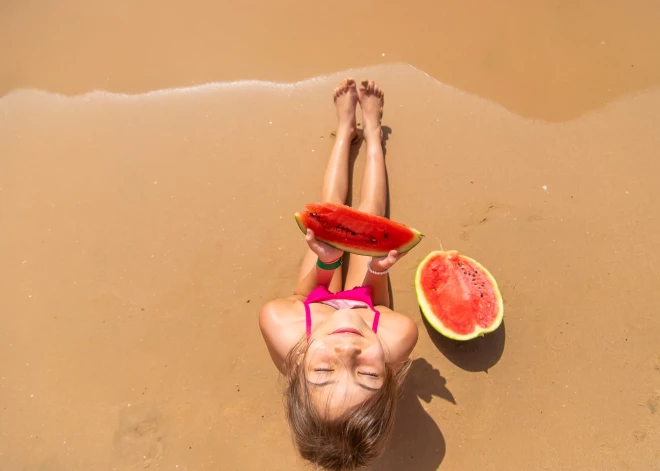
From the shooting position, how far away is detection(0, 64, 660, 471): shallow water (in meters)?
2.85

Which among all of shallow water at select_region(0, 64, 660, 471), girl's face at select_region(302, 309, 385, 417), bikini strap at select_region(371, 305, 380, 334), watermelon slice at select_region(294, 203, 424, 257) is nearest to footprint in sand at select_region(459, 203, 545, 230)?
shallow water at select_region(0, 64, 660, 471)

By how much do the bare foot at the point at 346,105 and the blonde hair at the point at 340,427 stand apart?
163 cm

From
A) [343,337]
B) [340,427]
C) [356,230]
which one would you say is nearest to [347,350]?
[343,337]

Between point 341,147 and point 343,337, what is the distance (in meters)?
1.55

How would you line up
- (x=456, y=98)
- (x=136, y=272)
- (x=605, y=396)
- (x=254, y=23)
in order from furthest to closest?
(x=254, y=23) → (x=456, y=98) → (x=136, y=272) → (x=605, y=396)

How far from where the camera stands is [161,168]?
3.31 metres

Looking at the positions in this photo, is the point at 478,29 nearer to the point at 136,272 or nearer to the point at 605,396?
the point at 605,396

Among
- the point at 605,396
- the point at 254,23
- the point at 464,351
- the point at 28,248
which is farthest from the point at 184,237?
the point at 605,396

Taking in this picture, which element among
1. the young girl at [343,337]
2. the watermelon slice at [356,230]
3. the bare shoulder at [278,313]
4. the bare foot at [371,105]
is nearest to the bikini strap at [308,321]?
the young girl at [343,337]

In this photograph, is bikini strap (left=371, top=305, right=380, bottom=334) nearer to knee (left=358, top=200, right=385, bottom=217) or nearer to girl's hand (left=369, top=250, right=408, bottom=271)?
girl's hand (left=369, top=250, right=408, bottom=271)

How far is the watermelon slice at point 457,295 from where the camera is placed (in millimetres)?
2742

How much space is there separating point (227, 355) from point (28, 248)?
162 cm

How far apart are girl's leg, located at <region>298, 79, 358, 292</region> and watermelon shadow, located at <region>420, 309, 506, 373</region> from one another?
844mm

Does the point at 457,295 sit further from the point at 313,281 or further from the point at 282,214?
the point at 282,214
